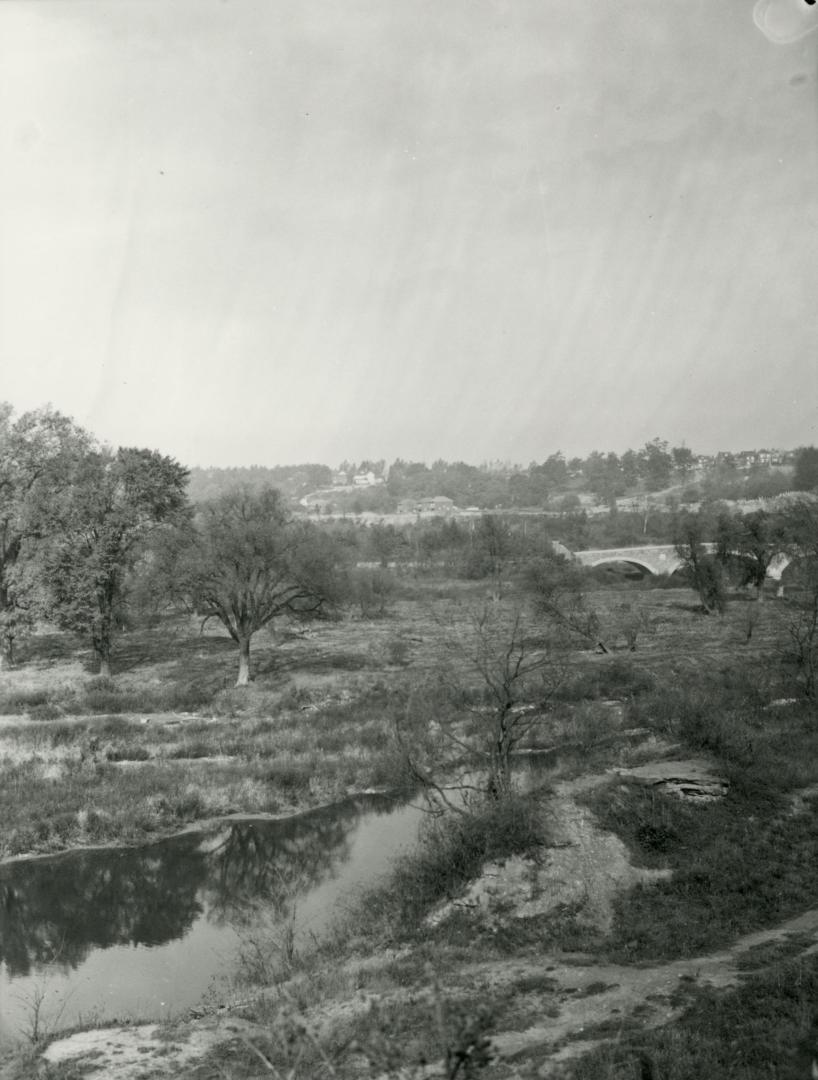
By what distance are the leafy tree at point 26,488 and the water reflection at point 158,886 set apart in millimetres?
21612

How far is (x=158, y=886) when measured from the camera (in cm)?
2009

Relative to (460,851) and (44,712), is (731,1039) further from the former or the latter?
(44,712)

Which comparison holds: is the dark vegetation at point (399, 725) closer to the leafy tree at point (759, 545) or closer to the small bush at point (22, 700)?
the small bush at point (22, 700)

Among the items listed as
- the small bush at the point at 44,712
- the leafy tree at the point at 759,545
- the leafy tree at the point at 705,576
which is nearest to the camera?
the small bush at the point at 44,712

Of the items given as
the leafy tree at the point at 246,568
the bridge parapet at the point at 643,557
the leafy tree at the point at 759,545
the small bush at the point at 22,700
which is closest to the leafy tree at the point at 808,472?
the bridge parapet at the point at 643,557

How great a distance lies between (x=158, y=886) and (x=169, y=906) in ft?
3.24

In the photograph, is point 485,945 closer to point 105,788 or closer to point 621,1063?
point 621,1063

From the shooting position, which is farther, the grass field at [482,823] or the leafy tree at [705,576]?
the leafy tree at [705,576]

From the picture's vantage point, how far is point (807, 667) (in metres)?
35.9

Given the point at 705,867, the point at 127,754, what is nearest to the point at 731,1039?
the point at 705,867

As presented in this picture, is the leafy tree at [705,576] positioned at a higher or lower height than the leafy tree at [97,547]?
lower

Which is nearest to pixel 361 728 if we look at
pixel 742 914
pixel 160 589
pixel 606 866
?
pixel 160 589

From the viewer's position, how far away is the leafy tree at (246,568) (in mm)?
36281

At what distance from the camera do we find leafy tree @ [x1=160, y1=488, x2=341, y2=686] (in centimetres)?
3628
